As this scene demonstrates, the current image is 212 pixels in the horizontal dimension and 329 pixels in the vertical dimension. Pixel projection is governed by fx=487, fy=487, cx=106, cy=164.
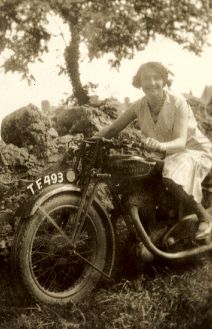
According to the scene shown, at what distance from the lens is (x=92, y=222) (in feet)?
13.4

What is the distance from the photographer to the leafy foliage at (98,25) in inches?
380

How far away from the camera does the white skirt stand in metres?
4.07

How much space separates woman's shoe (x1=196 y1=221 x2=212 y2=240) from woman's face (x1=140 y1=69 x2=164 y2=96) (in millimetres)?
1229

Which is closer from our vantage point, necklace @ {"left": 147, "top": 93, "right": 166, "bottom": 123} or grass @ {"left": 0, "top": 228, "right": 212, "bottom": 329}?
grass @ {"left": 0, "top": 228, "right": 212, "bottom": 329}

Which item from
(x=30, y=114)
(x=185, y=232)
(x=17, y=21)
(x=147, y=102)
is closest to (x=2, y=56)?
(x=17, y=21)

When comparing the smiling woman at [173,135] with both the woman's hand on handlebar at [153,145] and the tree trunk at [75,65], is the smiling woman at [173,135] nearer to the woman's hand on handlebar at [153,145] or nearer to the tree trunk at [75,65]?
the woman's hand on handlebar at [153,145]

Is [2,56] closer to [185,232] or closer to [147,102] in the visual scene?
[147,102]

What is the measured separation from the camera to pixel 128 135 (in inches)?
291

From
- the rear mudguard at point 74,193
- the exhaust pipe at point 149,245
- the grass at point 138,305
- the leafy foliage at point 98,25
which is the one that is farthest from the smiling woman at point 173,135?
the leafy foliage at point 98,25

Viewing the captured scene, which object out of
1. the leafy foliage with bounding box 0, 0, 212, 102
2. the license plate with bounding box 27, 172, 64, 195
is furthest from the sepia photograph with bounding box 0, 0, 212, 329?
the leafy foliage with bounding box 0, 0, 212, 102

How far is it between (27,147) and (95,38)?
4198mm

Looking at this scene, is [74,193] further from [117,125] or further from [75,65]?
[75,65]

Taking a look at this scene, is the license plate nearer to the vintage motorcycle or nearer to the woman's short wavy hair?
the vintage motorcycle

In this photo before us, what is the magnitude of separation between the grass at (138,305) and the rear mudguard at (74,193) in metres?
0.28
